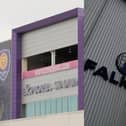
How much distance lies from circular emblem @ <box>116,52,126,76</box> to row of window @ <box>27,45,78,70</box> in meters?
4.75

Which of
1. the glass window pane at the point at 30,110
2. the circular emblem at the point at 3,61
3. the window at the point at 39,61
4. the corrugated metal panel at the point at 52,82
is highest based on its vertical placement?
the circular emblem at the point at 3,61

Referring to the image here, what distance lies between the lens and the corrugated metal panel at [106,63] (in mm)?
30734

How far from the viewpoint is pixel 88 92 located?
3077 centimetres

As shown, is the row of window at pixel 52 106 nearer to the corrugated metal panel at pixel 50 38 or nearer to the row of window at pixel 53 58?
the row of window at pixel 53 58

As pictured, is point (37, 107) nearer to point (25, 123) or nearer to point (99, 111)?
point (25, 123)

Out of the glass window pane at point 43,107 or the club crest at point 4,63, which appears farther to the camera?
the club crest at point 4,63

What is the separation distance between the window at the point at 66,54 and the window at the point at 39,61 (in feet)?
2.82

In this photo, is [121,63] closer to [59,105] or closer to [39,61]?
[59,105]

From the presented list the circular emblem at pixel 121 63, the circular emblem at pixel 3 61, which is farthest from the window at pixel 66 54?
the circular emblem at pixel 3 61

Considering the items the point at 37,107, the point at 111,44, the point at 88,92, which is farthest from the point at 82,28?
the point at 37,107

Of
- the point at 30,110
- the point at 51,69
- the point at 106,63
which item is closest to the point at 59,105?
the point at 51,69

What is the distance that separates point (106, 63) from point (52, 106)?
7.03m

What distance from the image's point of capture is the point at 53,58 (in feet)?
127

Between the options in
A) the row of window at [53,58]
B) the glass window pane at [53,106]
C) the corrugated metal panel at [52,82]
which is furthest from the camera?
→ the row of window at [53,58]
